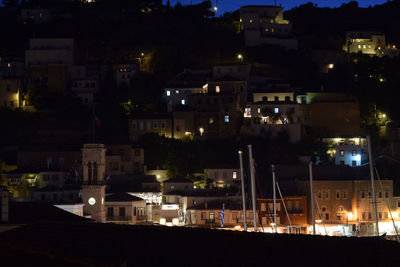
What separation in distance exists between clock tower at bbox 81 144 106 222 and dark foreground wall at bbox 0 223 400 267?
1265 inches

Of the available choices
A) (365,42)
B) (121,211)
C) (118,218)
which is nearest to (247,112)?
(121,211)

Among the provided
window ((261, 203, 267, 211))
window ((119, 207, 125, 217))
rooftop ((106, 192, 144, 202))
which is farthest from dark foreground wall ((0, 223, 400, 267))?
window ((261, 203, 267, 211))

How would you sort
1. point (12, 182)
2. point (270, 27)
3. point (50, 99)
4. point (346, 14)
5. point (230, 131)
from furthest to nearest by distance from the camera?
→ point (346, 14)
point (270, 27)
point (50, 99)
point (230, 131)
point (12, 182)

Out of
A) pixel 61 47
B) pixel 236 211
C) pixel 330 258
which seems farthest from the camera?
pixel 61 47

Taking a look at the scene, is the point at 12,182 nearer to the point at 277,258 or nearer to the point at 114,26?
the point at 114,26

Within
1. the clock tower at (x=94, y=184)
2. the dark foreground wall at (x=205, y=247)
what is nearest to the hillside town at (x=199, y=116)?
the clock tower at (x=94, y=184)

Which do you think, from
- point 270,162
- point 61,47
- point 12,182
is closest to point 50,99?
point 61,47

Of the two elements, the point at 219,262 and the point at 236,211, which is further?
the point at 236,211

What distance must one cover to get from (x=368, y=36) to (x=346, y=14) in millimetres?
16646

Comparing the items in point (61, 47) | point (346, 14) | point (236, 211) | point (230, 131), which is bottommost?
point (236, 211)

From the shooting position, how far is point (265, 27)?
93.6 metres

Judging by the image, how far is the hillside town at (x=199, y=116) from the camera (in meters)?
63.3

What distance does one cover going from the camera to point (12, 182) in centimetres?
6556

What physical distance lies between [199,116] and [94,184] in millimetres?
23010
